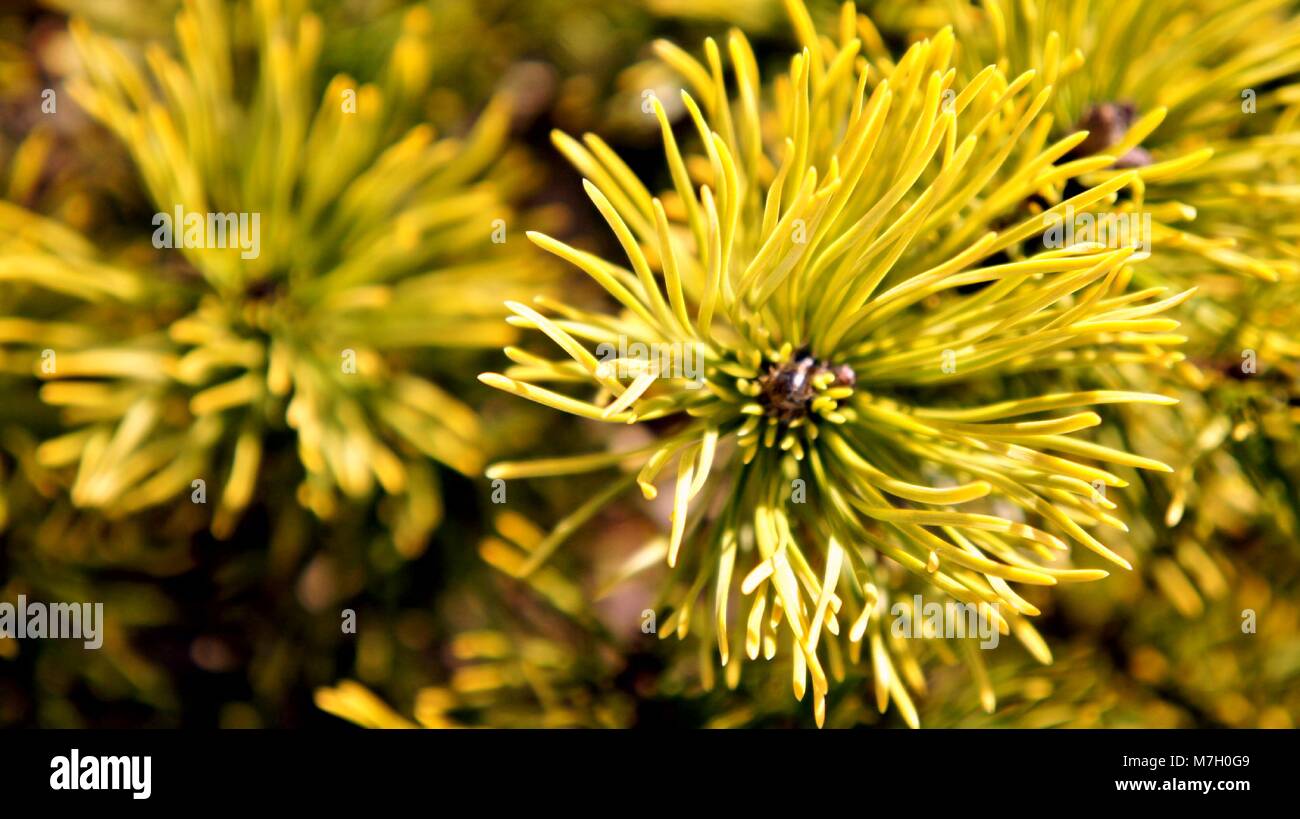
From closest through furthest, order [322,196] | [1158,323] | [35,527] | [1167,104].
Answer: [1158,323] → [1167,104] → [322,196] → [35,527]

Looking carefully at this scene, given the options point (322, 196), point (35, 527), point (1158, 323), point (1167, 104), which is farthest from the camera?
point (35, 527)

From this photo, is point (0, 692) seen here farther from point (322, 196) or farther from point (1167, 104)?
point (1167, 104)

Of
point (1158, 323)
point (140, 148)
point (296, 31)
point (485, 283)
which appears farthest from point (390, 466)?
point (1158, 323)

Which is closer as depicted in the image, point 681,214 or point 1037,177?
point 1037,177
